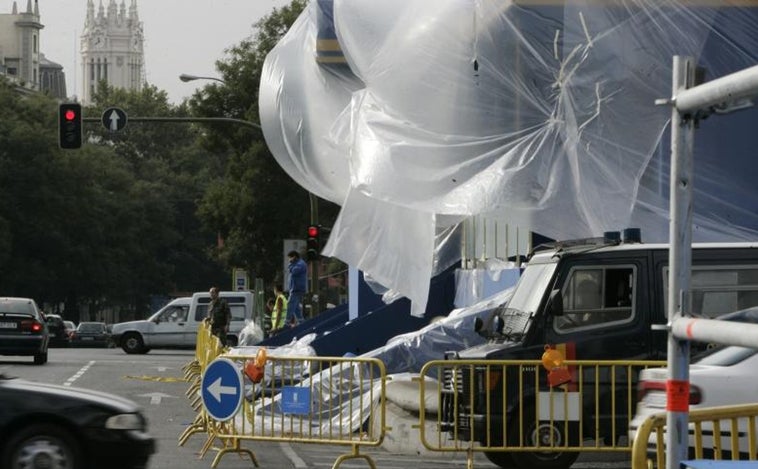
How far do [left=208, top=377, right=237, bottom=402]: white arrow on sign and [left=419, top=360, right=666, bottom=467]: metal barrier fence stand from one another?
63.3 inches

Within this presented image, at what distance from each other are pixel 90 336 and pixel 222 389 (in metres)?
62.2

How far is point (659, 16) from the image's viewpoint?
17781 mm

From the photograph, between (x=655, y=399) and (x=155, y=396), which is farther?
(x=155, y=396)

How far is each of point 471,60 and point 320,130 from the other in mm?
8020

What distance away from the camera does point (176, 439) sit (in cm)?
1644

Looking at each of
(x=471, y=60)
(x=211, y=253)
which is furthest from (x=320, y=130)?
(x=211, y=253)

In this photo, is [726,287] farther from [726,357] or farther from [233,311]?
[233,311]

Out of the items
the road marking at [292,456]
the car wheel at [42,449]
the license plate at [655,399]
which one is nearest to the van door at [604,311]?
the road marking at [292,456]

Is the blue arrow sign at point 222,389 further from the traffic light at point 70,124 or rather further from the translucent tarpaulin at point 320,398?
the traffic light at point 70,124

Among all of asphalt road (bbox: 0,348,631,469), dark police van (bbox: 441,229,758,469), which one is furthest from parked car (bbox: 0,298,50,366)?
dark police van (bbox: 441,229,758,469)

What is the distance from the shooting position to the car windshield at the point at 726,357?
11.5 meters

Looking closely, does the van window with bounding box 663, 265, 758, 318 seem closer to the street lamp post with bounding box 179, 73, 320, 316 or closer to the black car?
the black car

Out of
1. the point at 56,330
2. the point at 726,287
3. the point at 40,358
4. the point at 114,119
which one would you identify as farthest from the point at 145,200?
the point at 726,287

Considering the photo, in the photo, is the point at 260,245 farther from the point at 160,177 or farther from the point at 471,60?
the point at 160,177
